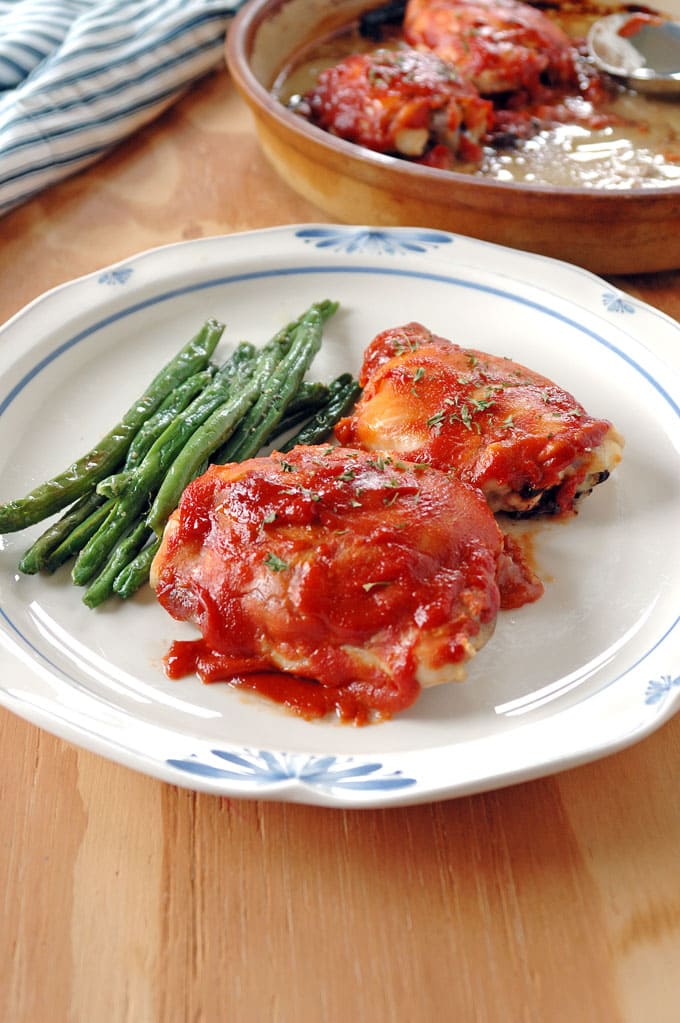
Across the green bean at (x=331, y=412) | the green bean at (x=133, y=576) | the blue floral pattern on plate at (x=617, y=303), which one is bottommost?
the green bean at (x=133, y=576)

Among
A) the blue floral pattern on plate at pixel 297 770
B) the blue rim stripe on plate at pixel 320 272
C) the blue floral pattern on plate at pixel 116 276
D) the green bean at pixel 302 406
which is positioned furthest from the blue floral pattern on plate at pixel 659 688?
the blue floral pattern on plate at pixel 116 276

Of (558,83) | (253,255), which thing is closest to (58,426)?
(253,255)

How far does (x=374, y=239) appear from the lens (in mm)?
4367

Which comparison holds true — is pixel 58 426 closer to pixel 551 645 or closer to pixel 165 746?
pixel 165 746

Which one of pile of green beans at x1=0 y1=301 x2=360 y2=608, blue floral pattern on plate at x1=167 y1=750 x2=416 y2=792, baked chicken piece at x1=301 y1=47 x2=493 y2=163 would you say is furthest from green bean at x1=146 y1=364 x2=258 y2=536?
baked chicken piece at x1=301 y1=47 x2=493 y2=163

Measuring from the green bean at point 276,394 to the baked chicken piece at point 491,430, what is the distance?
0.97 feet

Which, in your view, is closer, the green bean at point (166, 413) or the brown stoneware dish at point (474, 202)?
the green bean at point (166, 413)

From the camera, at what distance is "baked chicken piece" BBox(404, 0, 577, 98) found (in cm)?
559

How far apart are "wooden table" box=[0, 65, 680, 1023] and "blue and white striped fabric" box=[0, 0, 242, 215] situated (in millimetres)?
3480

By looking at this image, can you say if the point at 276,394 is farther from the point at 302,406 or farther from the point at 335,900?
the point at 335,900

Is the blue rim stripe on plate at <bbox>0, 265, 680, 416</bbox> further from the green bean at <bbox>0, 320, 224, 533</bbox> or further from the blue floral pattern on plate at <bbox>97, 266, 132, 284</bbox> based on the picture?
the green bean at <bbox>0, 320, 224, 533</bbox>

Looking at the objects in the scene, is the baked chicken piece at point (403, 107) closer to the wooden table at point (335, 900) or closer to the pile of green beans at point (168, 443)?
the pile of green beans at point (168, 443)

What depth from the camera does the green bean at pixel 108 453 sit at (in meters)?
3.25

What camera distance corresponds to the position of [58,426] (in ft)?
12.3
